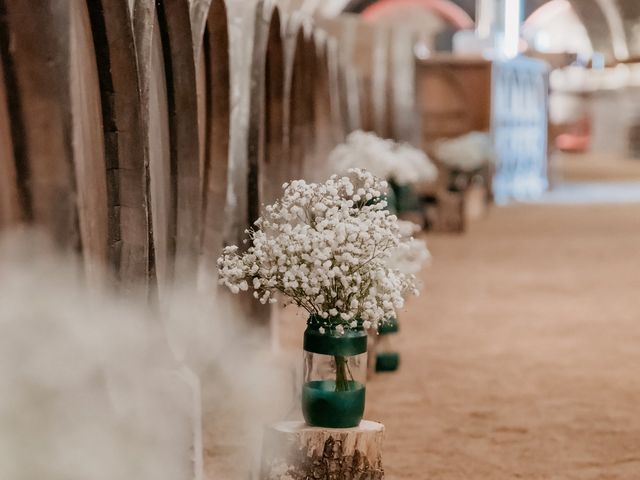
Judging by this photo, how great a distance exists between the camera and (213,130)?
2736 mm

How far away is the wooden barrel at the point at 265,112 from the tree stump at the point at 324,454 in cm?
108

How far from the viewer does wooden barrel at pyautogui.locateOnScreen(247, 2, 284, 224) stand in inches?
120

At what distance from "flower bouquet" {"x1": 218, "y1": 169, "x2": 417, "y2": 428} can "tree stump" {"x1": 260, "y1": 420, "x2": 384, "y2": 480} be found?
36 millimetres

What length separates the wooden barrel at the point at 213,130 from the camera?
2678 mm

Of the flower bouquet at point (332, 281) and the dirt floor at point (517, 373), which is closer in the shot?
the flower bouquet at point (332, 281)

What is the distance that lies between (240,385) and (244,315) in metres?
0.32

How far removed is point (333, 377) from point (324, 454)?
183mm

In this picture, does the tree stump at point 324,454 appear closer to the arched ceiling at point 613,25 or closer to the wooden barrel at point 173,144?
the wooden barrel at point 173,144

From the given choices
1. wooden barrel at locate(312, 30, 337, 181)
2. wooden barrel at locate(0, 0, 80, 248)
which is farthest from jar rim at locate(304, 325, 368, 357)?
wooden barrel at locate(312, 30, 337, 181)

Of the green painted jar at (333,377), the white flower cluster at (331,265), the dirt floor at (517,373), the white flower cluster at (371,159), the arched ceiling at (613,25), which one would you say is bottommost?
the dirt floor at (517,373)

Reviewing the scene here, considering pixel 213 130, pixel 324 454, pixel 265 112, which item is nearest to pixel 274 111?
pixel 265 112

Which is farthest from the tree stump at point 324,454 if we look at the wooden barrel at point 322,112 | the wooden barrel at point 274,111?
the wooden barrel at point 322,112

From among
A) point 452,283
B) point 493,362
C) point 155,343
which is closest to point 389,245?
point 155,343

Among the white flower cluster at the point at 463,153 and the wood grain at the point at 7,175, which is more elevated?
the wood grain at the point at 7,175
